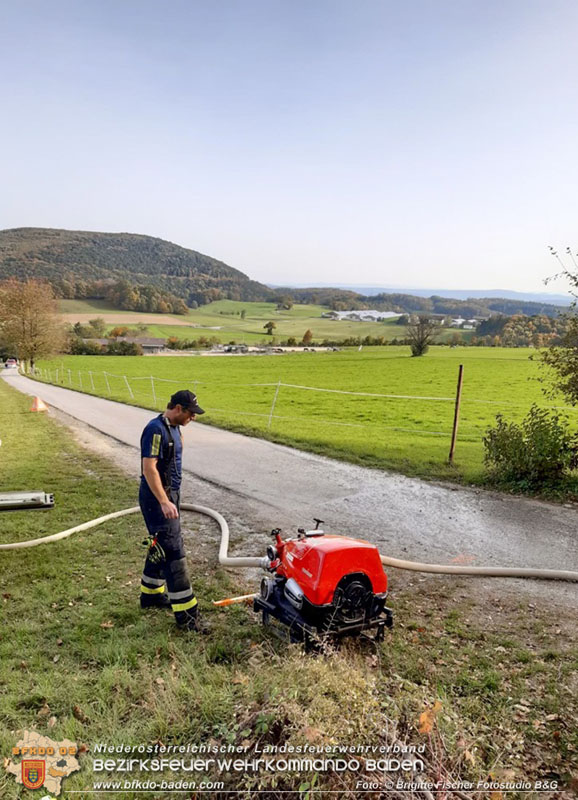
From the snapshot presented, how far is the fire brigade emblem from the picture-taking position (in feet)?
8.36

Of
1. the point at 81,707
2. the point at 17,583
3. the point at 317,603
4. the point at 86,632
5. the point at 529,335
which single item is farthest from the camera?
the point at 529,335

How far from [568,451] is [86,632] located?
730 cm

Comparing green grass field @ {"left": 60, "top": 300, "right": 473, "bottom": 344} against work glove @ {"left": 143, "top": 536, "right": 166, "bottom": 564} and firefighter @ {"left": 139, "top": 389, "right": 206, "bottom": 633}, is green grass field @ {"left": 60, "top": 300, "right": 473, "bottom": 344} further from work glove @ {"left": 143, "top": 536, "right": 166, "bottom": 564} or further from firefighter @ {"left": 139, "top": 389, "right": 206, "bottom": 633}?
work glove @ {"left": 143, "top": 536, "right": 166, "bottom": 564}

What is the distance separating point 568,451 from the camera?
7754 mm

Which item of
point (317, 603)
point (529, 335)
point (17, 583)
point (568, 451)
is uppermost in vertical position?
point (529, 335)

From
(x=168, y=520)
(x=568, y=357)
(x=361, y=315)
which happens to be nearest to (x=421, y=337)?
(x=568, y=357)

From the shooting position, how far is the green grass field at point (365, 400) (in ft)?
37.1

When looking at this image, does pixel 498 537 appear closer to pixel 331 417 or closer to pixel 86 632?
pixel 86 632

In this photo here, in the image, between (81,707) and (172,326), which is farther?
(172,326)

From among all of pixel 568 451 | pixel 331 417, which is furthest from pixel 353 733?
pixel 331 417

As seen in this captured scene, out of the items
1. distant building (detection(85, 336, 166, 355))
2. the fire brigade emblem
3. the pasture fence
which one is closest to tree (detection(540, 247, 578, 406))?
the pasture fence

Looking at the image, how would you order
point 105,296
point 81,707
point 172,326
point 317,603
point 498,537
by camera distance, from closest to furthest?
point 81,707 < point 317,603 < point 498,537 < point 172,326 < point 105,296

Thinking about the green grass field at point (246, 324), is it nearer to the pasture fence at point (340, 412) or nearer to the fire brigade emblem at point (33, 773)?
the pasture fence at point (340, 412)

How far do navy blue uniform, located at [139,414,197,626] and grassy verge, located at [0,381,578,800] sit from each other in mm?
286
